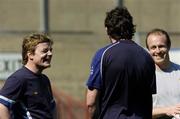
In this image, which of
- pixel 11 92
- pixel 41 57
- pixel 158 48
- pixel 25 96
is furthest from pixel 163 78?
pixel 11 92

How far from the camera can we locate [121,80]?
18.9 feet

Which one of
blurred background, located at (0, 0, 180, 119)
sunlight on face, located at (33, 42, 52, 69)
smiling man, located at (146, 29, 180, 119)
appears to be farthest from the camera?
blurred background, located at (0, 0, 180, 119)

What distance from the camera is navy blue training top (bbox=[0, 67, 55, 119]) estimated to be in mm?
5805

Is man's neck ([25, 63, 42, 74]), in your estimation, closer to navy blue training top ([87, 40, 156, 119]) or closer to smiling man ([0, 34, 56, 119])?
smiling man ([0, 34, 56, 119])

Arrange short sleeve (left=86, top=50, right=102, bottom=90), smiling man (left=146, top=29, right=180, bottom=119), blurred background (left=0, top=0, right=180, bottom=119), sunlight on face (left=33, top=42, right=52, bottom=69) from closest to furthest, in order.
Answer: short sleeve (left=86, top=50, right=102, bottom=90)
sunlight on face (left=33, top=42, right=52, bottom=69)
smiling man (left=146, top=29, right=180, bottom=119)
blurred background (left=0, top=0, right=180, bottom=119)

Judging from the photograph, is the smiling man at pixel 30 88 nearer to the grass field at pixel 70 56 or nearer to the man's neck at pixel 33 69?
the man's neck at pixel 33 69

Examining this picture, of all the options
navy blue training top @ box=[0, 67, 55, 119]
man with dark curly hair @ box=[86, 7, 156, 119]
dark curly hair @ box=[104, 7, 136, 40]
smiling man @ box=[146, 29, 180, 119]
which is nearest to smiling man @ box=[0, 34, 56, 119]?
navy blue training top @ box=[0, 67, 55, 119]

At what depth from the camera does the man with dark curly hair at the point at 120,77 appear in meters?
5.75

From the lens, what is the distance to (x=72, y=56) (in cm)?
1329

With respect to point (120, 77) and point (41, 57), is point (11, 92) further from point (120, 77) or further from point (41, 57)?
point (120, 77)

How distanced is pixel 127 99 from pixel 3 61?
7.37 metres

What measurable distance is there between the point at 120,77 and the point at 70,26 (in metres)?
7.52

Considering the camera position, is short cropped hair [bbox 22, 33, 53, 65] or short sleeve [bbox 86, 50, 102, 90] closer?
short sleeve [bbox 86, 50, 102, 90]

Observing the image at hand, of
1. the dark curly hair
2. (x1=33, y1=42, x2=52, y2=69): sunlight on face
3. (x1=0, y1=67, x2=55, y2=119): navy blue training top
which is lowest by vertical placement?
(x1=0, y1=67, x2=55, y2=119): navy blue training top
